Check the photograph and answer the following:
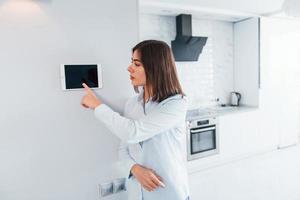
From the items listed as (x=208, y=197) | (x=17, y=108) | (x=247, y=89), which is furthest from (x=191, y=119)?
(x=17, y=108)

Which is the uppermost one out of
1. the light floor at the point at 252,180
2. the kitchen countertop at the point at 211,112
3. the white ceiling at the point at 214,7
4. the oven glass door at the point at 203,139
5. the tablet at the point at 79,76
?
the white ceiling at the point at 214,7

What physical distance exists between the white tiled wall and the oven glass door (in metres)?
0.55

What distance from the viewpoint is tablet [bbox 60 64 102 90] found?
1087 millimetres

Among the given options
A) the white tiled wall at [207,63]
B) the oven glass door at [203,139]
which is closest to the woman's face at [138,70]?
the oven glass door at [203,139]

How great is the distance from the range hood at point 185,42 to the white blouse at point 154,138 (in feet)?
6.60

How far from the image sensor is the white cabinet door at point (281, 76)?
3.33m

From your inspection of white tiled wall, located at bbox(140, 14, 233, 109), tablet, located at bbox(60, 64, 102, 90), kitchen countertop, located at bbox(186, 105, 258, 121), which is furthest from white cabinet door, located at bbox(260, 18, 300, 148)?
tablet, located at bbox(60, 64, 102, 90)

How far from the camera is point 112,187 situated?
1255 millimetres

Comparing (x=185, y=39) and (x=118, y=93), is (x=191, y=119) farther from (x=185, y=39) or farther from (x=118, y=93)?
(x=118, y=93)

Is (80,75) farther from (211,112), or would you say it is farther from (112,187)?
(211,112)

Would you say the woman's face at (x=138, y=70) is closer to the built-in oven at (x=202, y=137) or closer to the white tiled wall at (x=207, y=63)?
the built-in oven at (x=202, y=137)

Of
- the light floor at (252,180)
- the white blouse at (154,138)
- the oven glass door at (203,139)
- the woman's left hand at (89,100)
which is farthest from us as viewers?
the oven glass door at (203,139)

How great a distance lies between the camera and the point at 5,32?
0.97 m

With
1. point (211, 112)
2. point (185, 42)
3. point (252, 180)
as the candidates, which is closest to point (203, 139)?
point (211, 112)
